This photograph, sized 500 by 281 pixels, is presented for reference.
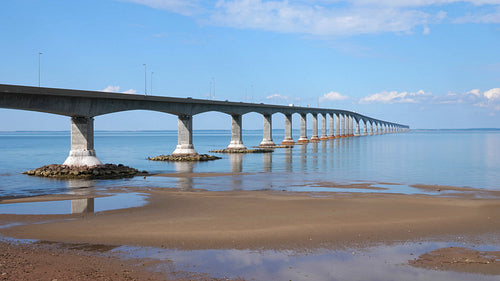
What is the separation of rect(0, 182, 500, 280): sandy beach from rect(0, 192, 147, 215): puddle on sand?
3.97ft

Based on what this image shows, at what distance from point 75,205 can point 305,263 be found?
16.2 m

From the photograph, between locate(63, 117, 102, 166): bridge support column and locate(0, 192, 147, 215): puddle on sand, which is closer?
locate(0, 192, 147, 215): puddle on sand

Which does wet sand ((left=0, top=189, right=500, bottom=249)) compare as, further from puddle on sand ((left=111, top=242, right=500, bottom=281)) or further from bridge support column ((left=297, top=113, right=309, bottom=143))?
bridge support column ((left=297, top=113, right=309, bottom=143))

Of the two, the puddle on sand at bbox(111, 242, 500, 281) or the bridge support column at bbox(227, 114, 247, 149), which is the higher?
the bridge support column at bbox(227, 114, 247, 149)

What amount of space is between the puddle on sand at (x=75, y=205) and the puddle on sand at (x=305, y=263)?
9519 mm

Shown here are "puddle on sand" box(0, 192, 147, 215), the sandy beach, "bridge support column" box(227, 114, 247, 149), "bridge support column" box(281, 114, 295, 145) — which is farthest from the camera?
"bridge support column" box(281, 114, 295, 145)

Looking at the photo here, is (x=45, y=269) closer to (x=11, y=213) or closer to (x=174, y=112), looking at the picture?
(x=11, y=213)

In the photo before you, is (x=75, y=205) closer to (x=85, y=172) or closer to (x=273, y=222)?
(x=273, y=222)

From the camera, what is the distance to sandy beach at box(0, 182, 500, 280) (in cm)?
1623

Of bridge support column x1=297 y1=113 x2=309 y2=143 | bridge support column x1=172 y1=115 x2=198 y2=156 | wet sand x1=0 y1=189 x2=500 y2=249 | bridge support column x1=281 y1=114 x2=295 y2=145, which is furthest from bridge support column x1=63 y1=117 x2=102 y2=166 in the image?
bridge support column x1=297 y1=113 x2=309 y2=143

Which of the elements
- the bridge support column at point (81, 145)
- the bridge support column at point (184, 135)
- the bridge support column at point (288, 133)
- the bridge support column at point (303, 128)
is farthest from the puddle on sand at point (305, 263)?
the bridge support column at point (303, 128)

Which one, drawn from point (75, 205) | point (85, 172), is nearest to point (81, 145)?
point (85, 172)

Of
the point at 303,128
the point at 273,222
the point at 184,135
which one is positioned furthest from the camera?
the point at 303,128

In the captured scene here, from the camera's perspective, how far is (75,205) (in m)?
25.6
